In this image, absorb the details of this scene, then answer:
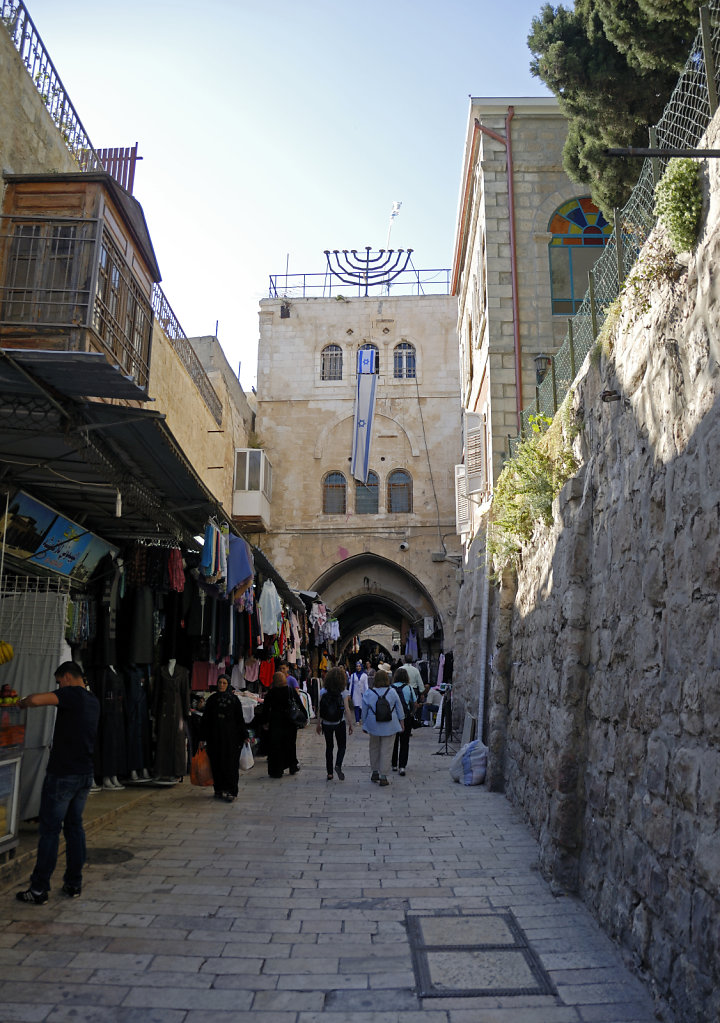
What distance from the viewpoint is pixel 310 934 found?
4469 millimetres

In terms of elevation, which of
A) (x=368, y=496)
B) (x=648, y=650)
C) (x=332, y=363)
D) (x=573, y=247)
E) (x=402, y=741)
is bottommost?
(x=402, y=741)

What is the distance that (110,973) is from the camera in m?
3.86

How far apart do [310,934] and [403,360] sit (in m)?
22.5

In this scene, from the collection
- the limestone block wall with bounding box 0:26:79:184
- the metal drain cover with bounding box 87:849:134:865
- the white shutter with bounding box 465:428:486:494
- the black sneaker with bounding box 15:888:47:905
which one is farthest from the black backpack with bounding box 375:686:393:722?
the limestone block wall with bounding box 0:26:79:184

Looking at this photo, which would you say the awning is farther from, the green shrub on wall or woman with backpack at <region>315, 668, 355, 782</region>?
woman with backpack at <region>315, 668, 355, 782</region>

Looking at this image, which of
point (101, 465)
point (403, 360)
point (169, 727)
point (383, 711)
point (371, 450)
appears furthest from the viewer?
point (403, 360)

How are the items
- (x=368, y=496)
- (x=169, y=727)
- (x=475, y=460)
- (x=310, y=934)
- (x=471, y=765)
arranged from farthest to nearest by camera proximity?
(x=368, y=496)
(x=475, y=460)
(x=471, y=765)
(x=169, y=727)
(x=310, y=934)

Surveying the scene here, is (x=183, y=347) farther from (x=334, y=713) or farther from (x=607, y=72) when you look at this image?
(x=607, y=72)

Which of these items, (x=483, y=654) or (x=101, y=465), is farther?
(x=483, y=654)

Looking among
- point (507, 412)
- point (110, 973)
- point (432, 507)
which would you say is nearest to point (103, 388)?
point (110, 973)

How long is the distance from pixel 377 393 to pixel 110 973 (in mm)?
22302

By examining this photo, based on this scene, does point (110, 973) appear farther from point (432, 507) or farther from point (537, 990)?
point (432, 507)

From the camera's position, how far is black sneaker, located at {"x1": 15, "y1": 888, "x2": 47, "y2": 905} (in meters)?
4.84

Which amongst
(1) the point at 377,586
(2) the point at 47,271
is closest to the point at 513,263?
(2) the point at 47,271
